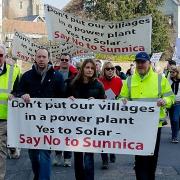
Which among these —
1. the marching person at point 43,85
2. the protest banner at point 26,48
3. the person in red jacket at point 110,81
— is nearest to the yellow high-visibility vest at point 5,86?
the marching person at point 43,85

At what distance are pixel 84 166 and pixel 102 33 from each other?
3260 millimetres

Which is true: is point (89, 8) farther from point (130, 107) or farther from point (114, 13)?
point (130, 107)

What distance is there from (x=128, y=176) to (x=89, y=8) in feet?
151

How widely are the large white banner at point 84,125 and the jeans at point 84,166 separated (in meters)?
0.13

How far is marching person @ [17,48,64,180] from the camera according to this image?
25.3 feet

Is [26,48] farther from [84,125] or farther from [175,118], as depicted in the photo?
[84,125]

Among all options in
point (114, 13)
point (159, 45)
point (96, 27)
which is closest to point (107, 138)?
point (96, 27)

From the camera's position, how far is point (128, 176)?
902 centimetres

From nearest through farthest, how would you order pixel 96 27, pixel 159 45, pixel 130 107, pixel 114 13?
pixel 130 107
pixel 96 27
pixel 114 13
pixel 159 45

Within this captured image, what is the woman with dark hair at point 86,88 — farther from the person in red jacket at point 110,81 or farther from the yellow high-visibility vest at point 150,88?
the person in red jacket at point 110,81

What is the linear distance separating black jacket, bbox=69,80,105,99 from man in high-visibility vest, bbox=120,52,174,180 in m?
0.37

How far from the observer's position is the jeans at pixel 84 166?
299 inches

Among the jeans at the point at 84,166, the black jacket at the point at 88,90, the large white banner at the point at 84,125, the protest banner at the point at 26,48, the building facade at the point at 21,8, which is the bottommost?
the jeans at the point at 84,166

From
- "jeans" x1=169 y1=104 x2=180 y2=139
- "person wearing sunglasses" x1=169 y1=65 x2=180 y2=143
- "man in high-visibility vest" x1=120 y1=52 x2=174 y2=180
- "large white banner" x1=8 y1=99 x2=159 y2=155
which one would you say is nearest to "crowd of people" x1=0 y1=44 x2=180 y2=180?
"man in high-visibility vest" x1=120 y1=52 x2=174 y2=180
